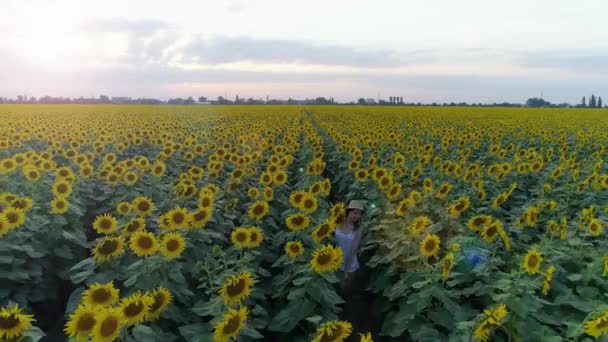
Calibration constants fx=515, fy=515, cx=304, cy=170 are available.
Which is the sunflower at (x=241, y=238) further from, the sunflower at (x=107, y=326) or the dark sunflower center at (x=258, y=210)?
the sunflower at (x=107, y=326)

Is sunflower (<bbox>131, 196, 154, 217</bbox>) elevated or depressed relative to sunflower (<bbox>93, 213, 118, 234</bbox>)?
elevated

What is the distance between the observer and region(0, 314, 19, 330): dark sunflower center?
2.53 meters

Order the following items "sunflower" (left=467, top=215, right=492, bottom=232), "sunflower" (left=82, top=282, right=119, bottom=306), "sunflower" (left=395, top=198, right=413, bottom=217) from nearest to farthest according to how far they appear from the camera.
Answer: "sunflower" (left=82, top=282, right=119, bottom=306)
"sunflower" (left=467, top=215, right=492, bottom=232)
"sunflower" (left=395, top=198, right=413, bottom=217)

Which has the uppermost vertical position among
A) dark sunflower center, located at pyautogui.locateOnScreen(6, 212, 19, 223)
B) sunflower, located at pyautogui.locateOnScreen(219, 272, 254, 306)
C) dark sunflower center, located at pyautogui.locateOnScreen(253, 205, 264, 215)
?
dark sunflower center, located at pyautogui.locateOnScreen(6, 212, 19, 223)

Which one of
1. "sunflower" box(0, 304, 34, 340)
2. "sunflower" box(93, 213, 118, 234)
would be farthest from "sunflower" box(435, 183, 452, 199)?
"sunflower" box(0, 304, 34, 340)

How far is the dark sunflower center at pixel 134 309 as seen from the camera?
285 cm

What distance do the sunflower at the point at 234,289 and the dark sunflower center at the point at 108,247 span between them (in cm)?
123

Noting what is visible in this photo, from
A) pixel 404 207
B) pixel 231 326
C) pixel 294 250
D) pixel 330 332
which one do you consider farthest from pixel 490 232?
pixel 231 326

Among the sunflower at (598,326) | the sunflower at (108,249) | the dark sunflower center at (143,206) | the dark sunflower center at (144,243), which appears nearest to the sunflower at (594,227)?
the sunflower at (598,326)

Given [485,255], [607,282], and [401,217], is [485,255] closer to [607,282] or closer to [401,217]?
[607,282]

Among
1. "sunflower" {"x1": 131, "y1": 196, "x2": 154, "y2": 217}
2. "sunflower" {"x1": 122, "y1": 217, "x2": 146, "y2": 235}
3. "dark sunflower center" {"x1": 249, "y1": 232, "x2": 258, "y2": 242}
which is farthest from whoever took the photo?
"sunflower" {"x1": 131, "y1": 196, "x2": 154, "y2": 217}

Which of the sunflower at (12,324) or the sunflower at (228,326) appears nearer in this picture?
the sunflower at (12,324)

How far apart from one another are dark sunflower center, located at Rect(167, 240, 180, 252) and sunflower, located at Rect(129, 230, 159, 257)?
93 mm

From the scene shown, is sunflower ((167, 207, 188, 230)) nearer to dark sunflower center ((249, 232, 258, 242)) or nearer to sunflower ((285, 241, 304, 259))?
dark sunflower center ((249, 232, 258, 242))
